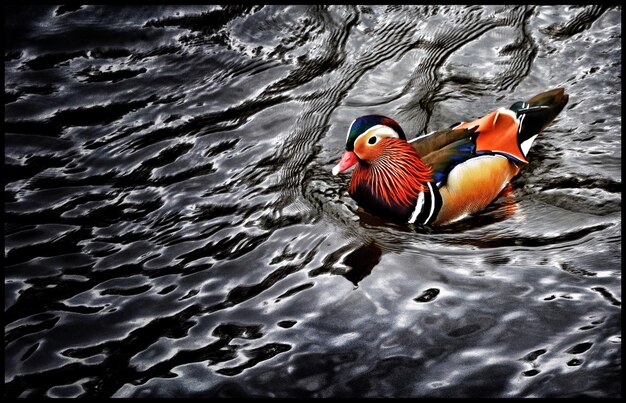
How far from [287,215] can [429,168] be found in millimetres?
999

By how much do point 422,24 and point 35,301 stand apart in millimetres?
4424

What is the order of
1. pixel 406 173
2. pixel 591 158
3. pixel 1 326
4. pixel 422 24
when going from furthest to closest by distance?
pixel 422 24
pixel 591 158
pixel 406 173
pixel 1 326

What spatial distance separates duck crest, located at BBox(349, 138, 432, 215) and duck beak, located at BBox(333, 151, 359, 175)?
0.12 meters

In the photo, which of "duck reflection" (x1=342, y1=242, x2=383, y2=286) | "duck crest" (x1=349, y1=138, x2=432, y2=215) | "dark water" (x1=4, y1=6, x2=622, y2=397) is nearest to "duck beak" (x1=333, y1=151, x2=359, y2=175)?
"duck crest" (x1=349, y1=138, x2=432, y2=215)

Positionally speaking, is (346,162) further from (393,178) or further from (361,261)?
(361,261)

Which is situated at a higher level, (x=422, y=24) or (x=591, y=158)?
(x=422, y=24)

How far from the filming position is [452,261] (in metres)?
4.60

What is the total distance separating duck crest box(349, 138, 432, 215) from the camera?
5.11m

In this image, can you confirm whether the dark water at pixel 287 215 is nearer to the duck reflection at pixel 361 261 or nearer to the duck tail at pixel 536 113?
the duck reflection at pixel 361 261

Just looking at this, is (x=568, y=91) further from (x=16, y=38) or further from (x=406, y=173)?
(x=16, y=38)

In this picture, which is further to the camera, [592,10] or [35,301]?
[592,10]

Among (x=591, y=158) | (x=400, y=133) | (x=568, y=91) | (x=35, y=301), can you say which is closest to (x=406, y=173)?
(x=400, y=133)

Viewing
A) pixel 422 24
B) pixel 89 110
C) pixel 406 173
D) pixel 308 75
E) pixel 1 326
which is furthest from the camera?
pixel 422 24

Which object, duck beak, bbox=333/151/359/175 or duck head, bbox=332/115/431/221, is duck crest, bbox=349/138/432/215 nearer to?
duck head, bbox=332/115/431/221
